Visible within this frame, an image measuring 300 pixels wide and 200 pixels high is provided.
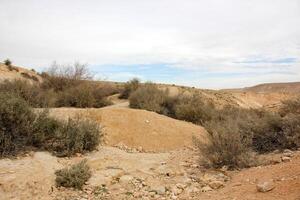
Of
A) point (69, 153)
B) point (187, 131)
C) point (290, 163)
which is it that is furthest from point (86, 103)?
point (290, 163)

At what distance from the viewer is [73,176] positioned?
274 inches

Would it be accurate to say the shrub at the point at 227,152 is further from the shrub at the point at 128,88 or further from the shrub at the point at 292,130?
the shrub at the point at 128,88

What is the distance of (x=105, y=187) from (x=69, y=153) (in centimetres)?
156

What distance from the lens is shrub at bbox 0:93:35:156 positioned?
25.8ft

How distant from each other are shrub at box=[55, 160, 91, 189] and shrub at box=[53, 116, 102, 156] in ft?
3.77

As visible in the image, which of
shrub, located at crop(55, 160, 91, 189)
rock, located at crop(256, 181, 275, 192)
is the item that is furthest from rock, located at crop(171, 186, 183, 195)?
shrub, located at crop(55, 160, 91, 189)

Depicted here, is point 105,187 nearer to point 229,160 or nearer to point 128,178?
point 128,178

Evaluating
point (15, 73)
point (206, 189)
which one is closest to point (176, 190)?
point (206, 189)

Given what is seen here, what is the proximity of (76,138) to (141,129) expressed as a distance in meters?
2.91

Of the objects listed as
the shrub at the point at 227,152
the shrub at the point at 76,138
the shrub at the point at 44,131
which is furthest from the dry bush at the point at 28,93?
the shrub at the point at 227,152

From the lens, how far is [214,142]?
8.14m

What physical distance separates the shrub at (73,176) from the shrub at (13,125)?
1.27 m

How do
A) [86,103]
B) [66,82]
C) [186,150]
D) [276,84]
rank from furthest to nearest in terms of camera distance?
[276,84] → [66,82] → [86,103] → [186,150]

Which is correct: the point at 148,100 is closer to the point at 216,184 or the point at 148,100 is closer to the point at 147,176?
the point at 147,176
